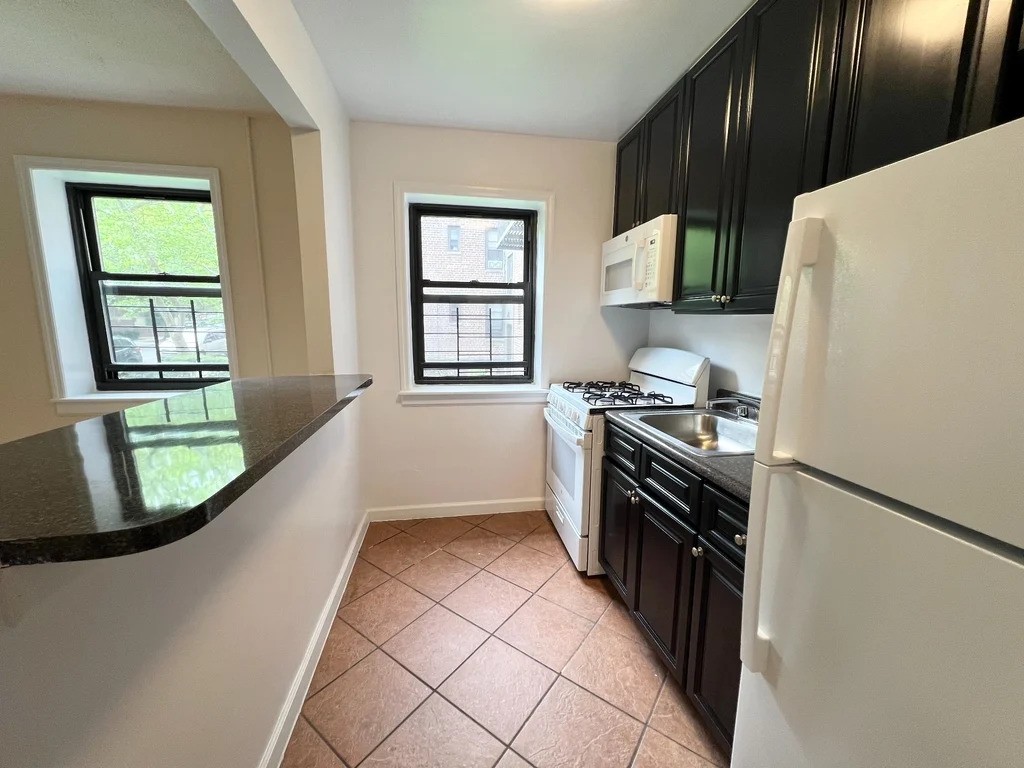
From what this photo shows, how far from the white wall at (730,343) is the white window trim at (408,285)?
35.9 inches

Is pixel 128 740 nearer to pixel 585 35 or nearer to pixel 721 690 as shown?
pixel 721 690

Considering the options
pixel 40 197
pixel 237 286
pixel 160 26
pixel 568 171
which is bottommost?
pixel 237 286

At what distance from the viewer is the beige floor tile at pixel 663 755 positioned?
123 cm

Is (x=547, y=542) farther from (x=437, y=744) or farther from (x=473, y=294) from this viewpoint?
(x=473, y=294)

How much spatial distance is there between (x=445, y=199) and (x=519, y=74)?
0.83 metres

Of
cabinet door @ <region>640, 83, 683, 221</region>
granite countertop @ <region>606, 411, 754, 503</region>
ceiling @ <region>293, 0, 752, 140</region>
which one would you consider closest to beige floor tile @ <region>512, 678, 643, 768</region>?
granite countertop @ <region>606, 411, 754, 503</region>

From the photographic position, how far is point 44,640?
53 centimetres

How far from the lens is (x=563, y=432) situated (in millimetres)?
2242

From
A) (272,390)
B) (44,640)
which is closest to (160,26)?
(272,390)

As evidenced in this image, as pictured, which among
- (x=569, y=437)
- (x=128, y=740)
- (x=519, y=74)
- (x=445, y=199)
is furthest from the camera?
(x=445, y=199)

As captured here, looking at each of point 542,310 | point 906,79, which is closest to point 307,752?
point 542,310

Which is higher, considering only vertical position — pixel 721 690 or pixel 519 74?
pixel 519 74

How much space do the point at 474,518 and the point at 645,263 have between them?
1990 millimetres

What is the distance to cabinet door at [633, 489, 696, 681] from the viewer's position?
1.35 meters
